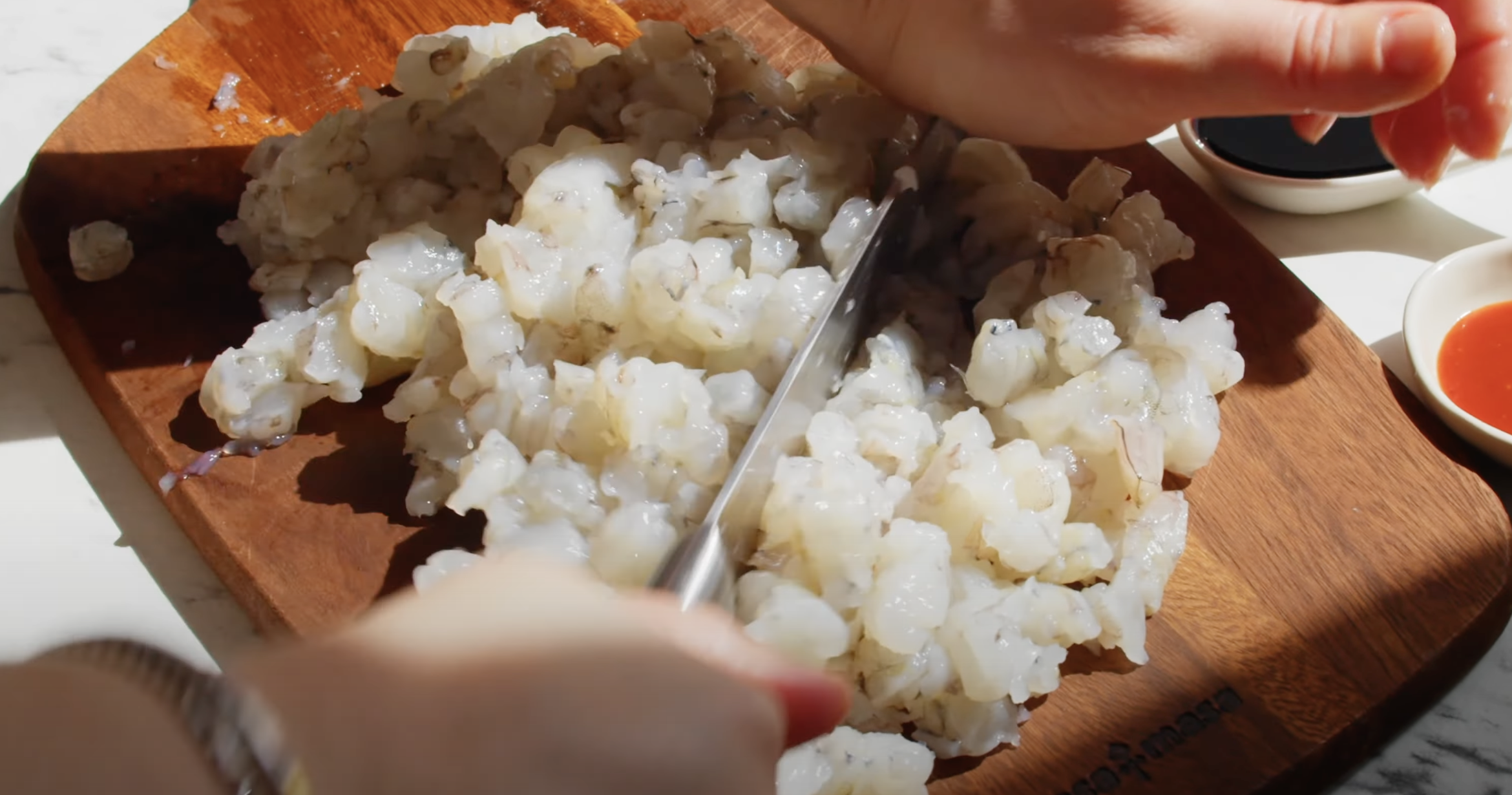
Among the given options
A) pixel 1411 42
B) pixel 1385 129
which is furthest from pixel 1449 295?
pixel 1411 42

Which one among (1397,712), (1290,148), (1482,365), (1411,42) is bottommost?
(1397,712)

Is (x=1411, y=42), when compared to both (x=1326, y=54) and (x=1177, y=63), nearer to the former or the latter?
(x=1326, y=54)

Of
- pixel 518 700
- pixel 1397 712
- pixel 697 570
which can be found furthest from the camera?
pixel 1397 712

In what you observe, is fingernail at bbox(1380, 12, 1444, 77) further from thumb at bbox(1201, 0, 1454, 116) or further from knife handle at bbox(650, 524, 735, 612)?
knife handle at bbox(650, 524, 735, 612)

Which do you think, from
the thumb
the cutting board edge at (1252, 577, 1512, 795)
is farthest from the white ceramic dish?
the cutting board edge at (1252, 577, 1512, 795)

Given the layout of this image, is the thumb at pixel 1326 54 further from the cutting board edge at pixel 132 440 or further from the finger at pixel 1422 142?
the cutting board edge at pixel 132 440

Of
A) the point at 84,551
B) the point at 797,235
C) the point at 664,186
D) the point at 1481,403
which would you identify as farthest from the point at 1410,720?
the point at 84,551

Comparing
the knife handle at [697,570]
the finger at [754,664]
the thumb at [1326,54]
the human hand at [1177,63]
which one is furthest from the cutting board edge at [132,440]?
the thumb at [1326,54]

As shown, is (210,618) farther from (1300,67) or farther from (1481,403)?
(1481,403)
